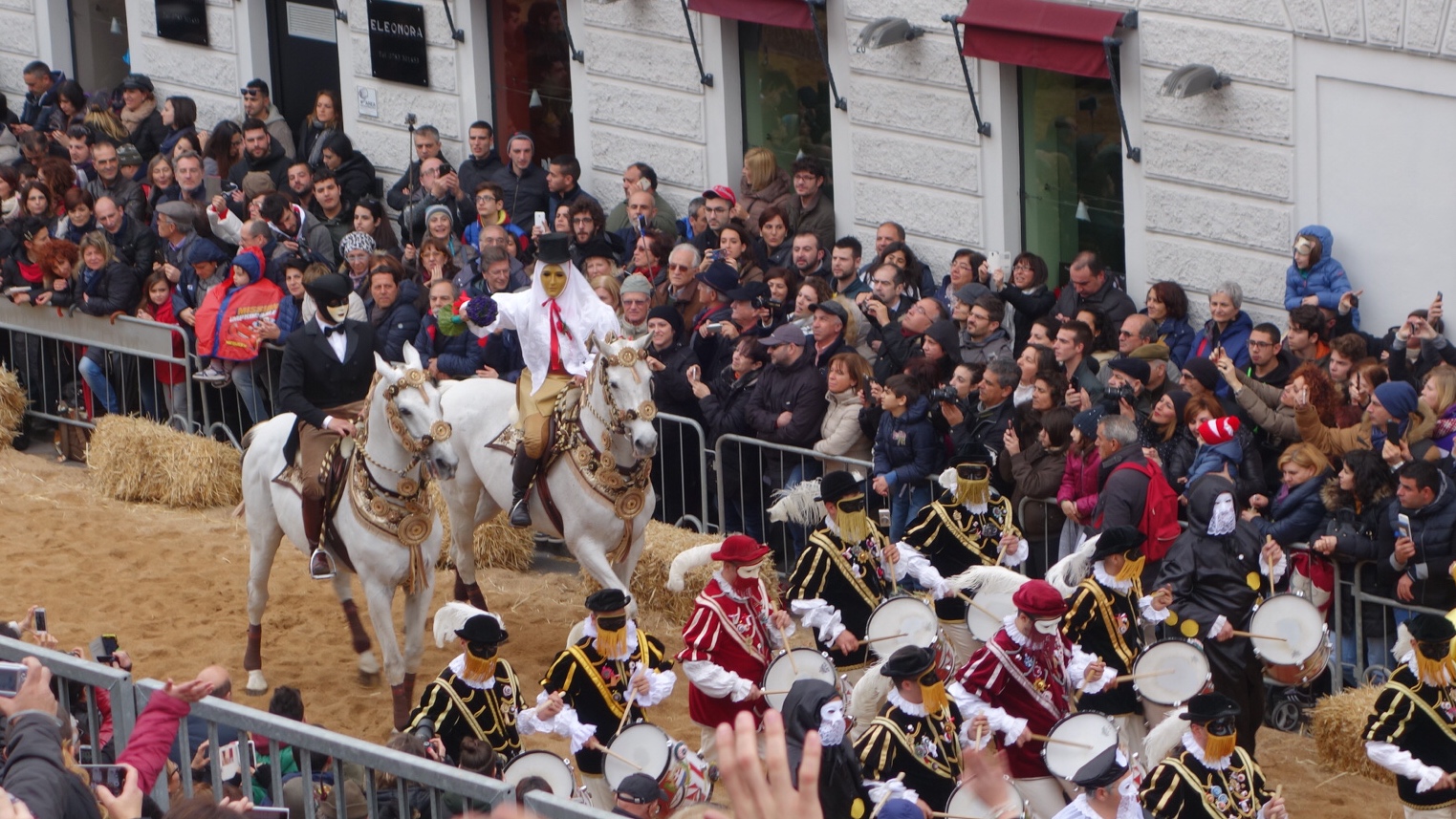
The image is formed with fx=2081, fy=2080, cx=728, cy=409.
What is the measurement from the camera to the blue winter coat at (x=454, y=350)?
47.3 feet

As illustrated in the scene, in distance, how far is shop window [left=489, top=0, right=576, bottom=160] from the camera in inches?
712

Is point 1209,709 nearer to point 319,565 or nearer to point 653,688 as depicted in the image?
point 653,688

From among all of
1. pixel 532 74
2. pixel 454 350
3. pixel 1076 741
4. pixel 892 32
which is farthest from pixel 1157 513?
→ pixel 532 74

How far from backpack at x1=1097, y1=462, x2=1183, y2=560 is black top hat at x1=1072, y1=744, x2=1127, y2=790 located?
2.70m

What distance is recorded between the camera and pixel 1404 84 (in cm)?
1246

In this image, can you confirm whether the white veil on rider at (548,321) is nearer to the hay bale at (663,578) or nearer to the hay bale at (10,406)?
the hay bale at (663,578)

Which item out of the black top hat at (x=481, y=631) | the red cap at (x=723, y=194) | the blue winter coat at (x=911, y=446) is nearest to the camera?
the black top hat at (x=481, y=631)

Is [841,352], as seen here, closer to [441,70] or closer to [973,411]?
[973,411]

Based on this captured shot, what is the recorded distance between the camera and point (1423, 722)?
889 centimetres

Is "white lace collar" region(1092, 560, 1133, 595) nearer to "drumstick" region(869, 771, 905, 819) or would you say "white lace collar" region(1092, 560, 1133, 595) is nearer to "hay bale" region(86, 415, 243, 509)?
"drumstick" region(869, 771, 905, 819)

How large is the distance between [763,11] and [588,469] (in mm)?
5448

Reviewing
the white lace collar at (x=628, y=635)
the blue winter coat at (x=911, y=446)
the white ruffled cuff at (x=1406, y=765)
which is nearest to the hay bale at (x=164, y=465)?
the blue winter coat at (x=911, y=446)

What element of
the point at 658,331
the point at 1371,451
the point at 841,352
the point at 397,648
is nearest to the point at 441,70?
the point at 658,331

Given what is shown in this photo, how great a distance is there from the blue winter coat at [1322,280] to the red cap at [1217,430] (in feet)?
6.09
